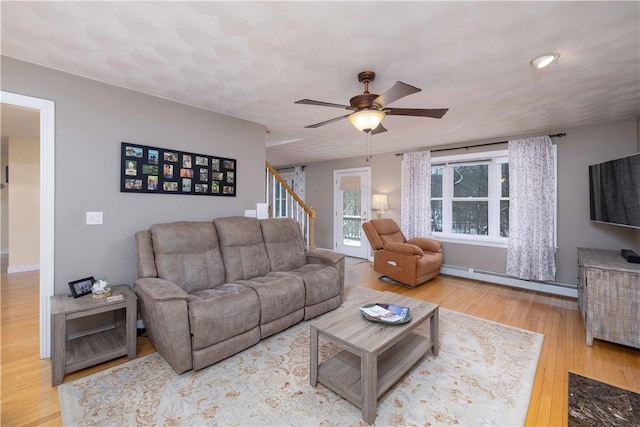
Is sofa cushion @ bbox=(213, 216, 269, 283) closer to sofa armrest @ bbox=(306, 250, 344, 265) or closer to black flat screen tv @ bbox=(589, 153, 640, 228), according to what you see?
sofa armrest @ bbox=(306, 250, 344, 265)

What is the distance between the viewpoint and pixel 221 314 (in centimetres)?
212

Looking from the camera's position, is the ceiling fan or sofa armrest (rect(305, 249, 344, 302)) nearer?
the ceiling fan

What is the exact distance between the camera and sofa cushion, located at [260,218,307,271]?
128 inches

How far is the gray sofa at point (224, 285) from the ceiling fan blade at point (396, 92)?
5.98 ft

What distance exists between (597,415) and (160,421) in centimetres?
267

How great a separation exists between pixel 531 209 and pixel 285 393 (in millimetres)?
4197

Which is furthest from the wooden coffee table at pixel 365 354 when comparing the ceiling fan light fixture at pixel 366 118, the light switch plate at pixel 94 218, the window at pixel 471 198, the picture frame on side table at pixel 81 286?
the window at pixel 471 198

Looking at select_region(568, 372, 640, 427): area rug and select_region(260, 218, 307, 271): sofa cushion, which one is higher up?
select_region(260, 218, 307, 271): sofa cushion

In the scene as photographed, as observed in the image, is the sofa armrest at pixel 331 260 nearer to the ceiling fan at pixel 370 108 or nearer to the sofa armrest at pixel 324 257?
the sofa armrest at pixel 324 257

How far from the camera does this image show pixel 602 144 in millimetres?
3592

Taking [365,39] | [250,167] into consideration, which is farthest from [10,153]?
[365,39]

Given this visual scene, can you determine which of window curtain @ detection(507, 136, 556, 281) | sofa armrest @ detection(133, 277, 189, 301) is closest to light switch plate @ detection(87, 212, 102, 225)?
sofa armrest @ detection(133, 277, 189, 301)

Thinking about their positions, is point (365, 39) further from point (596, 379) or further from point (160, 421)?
point (596, 379)

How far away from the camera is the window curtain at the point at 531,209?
3902 millimetres
